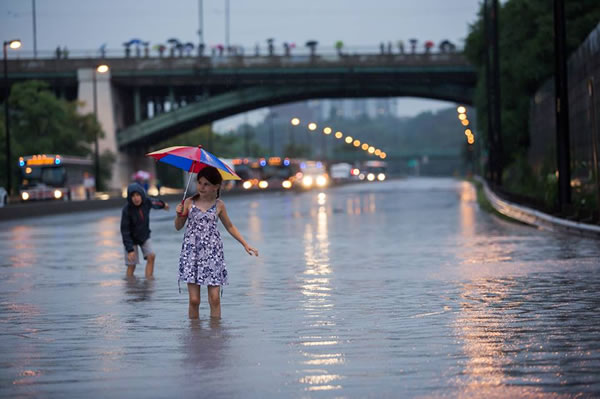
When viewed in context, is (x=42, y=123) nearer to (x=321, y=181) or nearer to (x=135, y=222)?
(x=321, y=181)

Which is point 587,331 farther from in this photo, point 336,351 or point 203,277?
point 203,277

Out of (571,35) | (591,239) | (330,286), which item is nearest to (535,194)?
(571,35)

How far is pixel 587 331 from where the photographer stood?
11.2 m

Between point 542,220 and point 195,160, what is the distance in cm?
2091

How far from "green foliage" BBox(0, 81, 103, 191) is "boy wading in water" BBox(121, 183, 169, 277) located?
68.9 meters

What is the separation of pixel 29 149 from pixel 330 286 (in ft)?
251

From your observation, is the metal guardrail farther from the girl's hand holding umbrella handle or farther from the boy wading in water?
the girl's hand holding umbrella handle

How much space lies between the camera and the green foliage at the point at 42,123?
88938 millimetres

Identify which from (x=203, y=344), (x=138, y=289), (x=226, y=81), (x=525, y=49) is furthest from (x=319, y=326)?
(x=226, y=81)

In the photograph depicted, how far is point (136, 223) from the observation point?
1806 centimetres

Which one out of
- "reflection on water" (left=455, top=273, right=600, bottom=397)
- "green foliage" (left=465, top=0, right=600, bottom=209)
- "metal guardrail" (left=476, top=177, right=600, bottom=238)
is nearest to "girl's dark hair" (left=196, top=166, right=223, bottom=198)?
"reflection on water" (left=455, top=273, right=600, bottom=397)

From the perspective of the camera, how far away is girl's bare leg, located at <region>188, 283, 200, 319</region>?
1231 centimetres

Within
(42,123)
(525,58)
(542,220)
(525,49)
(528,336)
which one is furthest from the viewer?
(42,123)

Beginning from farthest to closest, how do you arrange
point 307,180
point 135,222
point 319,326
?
1. point 307,180
2. point 135,222
3. point 319,326
